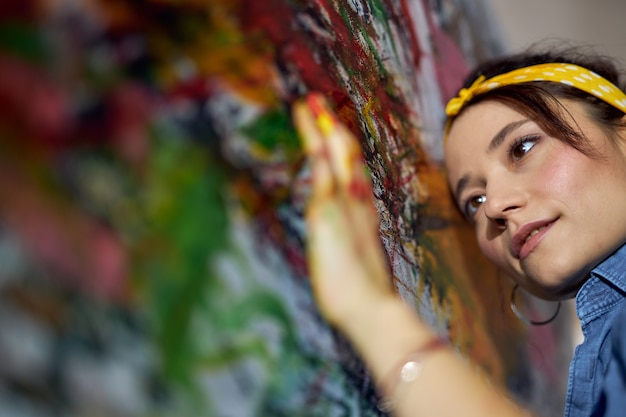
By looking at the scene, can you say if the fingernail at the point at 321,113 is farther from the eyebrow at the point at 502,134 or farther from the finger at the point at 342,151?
the eyebrow at the point at 502,134

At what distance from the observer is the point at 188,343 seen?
331 millimetres

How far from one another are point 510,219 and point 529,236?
26 millimetres

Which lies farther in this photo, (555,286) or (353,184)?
(555,286)

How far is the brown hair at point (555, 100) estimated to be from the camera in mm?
696

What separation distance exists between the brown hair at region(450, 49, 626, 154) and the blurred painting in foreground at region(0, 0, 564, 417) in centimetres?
29

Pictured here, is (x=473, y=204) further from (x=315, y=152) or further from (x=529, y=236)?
(x=315, y=152)

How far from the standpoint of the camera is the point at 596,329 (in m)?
0.68

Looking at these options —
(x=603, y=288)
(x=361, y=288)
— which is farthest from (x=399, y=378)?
(x=603, y=288)

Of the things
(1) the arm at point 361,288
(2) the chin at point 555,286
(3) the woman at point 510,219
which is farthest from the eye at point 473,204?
(1) the arm at point 361,288

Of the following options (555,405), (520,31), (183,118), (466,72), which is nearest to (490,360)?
(555,405)

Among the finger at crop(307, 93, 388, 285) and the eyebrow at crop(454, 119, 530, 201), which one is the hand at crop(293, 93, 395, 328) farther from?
the eyebrow at crop(454, 119, 530, 201)

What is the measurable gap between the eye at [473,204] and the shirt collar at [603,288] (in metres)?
0.15

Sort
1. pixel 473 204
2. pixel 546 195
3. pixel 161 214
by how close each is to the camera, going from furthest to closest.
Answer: pixel 473 204
pixel 546 195
pixel 161 214

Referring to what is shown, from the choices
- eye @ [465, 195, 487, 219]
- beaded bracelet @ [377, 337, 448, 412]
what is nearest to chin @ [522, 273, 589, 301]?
eye @ [465, 195, 487, 219]
